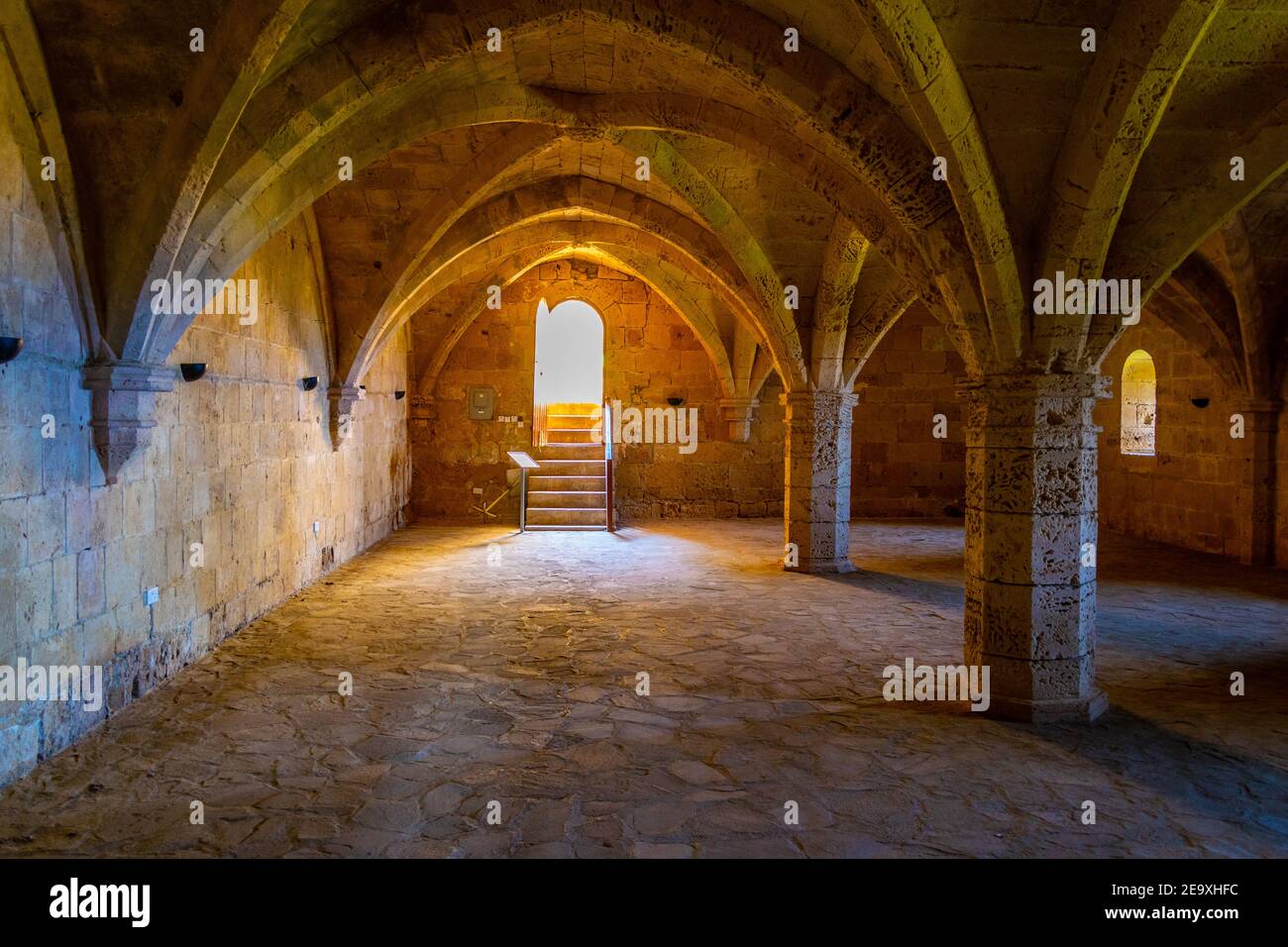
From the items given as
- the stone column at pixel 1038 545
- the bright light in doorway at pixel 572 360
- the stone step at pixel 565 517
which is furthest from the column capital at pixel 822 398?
the bright light in doorway at pixel 572 360

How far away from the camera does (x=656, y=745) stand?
12.9 feet

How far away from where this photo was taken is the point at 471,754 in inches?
150

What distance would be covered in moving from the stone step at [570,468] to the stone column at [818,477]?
15.4 feet

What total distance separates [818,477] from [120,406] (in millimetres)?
5982

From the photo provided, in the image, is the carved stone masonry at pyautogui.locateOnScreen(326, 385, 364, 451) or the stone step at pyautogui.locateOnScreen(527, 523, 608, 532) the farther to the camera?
the stone step at pyautogui.locateOnScreen(527, 523, 608, 532)

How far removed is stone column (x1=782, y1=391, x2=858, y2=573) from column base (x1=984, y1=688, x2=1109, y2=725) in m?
4.23

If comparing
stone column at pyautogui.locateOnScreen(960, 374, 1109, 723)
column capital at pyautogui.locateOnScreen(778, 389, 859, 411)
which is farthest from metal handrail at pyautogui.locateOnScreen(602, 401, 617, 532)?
stone column at pyautogui.locateOnScreen(960, 374, 1109, 723)

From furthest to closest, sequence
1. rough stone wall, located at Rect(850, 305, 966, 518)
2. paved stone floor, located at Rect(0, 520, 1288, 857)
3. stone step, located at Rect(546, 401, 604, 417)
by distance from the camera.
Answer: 1. stone step, located at Rect(546, 401, 604, 417)
2. rough stone wall, located at Rect(850, 305, 966, 518)
3. paved stone floor, located at Rect(0, 520, 1288, 857)

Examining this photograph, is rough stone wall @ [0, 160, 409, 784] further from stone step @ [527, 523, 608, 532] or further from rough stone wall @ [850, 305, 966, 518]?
rough stone wall @ [850, 305, 966, 518]

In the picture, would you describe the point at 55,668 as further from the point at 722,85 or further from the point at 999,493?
the point at 722,85

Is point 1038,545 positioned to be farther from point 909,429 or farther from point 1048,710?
point 909,429

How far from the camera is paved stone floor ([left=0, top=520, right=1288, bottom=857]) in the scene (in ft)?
10.1

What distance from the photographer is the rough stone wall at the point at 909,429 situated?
44.6 feet

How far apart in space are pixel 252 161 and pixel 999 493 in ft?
13.4
